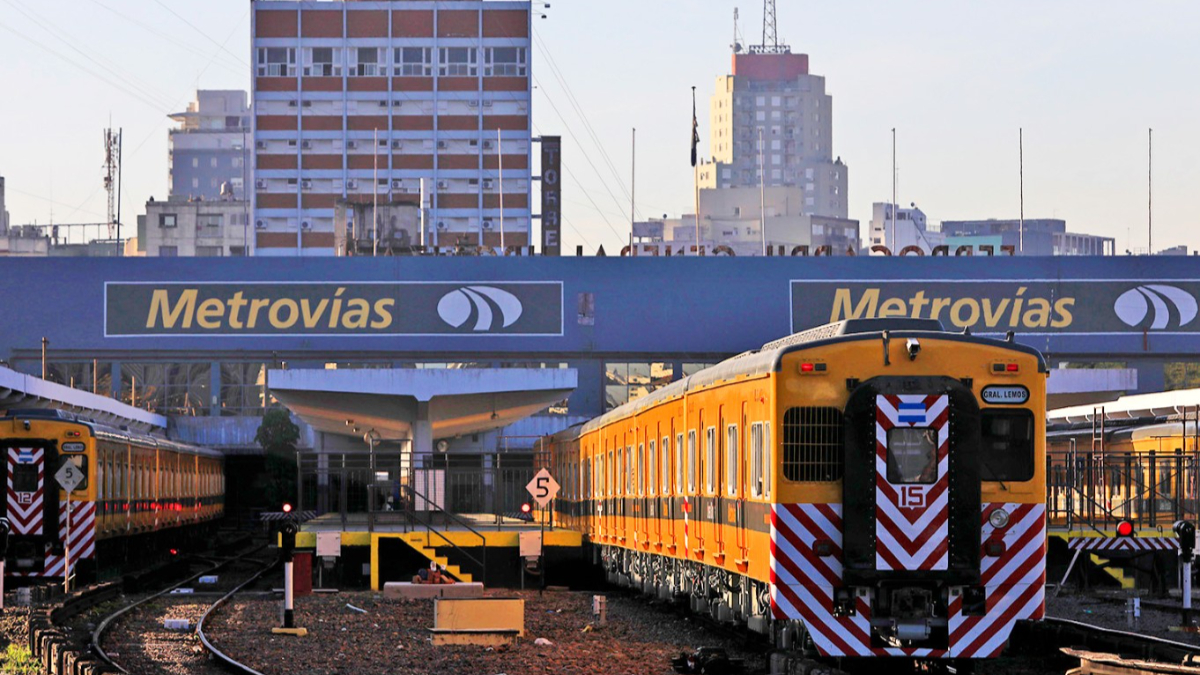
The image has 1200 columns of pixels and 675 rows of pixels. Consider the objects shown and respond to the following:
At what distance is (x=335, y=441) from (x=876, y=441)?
2195 inches

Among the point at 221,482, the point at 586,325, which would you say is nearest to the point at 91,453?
the point at 221,482

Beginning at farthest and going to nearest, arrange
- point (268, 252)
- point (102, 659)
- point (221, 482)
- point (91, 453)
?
1. point (268, 252)
2. point (221, 482)
3. point (91, 453)
4. point (102, 659)

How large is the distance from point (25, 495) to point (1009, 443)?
778 inches

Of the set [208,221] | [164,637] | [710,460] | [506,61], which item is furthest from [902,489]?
[208,221]

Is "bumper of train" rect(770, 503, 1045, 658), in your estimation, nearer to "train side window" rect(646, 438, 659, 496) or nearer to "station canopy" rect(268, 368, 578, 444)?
"train side window" rect(646, 438, 659, 496)

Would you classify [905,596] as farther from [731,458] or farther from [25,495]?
[25,495]

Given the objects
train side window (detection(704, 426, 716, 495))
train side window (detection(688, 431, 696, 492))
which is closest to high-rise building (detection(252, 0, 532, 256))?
train side window (detection(688, 431, 696, 492))

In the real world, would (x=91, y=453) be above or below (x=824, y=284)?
below

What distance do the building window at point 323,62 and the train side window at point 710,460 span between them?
449 feet

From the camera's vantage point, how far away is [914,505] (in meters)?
15.2

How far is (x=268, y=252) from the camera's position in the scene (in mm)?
156125

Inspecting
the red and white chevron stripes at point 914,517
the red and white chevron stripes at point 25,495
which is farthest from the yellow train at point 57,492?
the red and white chevron stripes at point 914,517

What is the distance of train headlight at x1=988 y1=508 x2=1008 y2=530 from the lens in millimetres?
15586

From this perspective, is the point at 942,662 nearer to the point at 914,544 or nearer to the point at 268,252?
the point at 914,544
